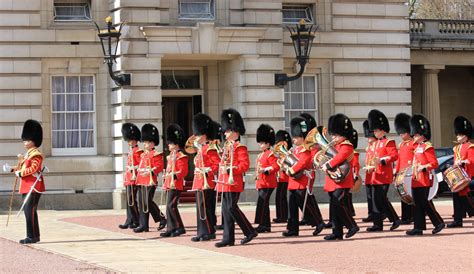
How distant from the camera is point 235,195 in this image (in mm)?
17250

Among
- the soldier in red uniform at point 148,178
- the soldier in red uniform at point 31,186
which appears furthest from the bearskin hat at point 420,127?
the soldier in red uniform at point 31,186

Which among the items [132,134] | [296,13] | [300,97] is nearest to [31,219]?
[132,134]

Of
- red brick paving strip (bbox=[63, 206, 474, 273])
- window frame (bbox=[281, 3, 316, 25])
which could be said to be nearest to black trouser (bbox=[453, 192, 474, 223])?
red brick paving strip (bbox=[63, 206, 474, 273])

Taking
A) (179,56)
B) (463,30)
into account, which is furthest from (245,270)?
(463,30)

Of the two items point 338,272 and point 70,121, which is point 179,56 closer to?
point 70,121

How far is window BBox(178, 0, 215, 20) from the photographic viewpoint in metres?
26.5

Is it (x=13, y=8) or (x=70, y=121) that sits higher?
(x=13, y=8)

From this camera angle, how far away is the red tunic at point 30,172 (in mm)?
18188

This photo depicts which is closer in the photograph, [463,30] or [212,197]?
[212,197]

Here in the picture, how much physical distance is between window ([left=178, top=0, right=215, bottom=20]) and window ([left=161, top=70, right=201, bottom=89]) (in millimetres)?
1648

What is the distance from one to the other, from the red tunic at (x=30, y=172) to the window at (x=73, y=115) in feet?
26.6

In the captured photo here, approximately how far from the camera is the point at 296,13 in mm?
28203

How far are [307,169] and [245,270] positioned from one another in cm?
506

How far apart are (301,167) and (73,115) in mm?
9698
